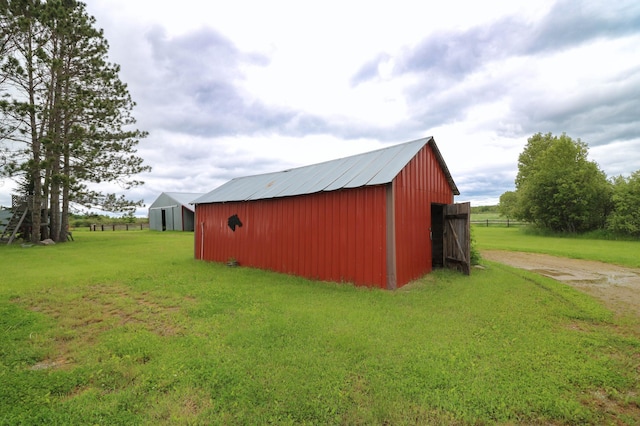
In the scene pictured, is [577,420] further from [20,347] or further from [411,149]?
[411,149]

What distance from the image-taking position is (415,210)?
9570mm

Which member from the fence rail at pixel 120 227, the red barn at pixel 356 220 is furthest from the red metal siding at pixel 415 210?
the fence rail at pixel 120 227

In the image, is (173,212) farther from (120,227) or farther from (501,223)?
(501,223)

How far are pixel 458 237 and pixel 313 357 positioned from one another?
26.8 ft

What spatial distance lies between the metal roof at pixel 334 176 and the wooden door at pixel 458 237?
1722 millimetres

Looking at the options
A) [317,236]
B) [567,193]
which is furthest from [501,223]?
[317,236]

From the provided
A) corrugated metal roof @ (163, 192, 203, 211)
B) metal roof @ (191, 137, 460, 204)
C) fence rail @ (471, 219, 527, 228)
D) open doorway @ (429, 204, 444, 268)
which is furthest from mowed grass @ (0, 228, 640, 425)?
fence rail @ (471, 219, 527, 228)

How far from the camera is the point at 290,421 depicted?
2971mm

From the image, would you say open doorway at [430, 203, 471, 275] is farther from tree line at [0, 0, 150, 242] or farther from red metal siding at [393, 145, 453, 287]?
tree line at [0, 0, 150, 242]

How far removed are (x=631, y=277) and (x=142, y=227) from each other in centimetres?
4775

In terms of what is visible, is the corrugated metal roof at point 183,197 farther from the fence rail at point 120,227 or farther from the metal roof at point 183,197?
the fence rail at point 120,227

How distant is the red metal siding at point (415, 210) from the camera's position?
28.4 feet

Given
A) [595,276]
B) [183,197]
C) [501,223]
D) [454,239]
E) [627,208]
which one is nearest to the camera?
[595,276]

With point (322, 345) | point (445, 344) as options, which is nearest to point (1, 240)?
point (322, 345)
